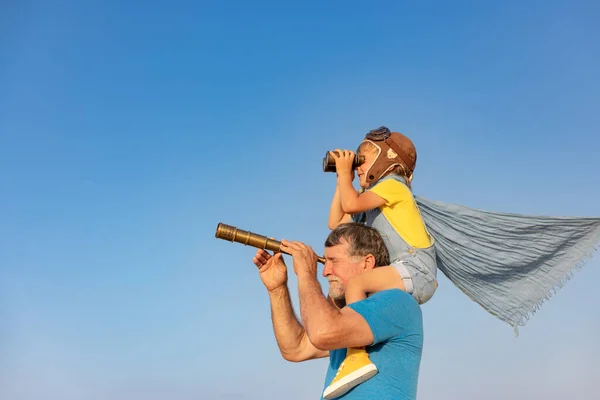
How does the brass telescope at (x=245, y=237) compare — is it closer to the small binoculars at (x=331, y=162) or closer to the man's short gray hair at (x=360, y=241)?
the man's short gray hair at (x=360, y=241)

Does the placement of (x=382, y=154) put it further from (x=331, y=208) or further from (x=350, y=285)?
(x=350, y=285)

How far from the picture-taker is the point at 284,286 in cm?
477

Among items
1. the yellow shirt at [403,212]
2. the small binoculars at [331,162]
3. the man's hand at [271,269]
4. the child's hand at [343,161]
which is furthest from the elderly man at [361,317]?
the small binoculars at [331,162]

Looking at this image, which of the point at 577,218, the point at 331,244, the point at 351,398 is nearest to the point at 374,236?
the point at 331,244

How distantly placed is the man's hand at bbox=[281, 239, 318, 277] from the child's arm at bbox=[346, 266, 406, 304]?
248 millimetres

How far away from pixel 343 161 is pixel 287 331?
48.5 inches

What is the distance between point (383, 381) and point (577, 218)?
6.62 feet

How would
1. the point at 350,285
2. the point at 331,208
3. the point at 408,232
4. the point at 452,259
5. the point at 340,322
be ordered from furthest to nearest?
the point at 331,208
the point at 452,259
the point at 408,232
the point at 350,285
the point at 340,322

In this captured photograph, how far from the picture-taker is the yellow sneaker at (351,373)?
12.0 ft

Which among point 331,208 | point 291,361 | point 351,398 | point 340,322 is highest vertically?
point 331,208

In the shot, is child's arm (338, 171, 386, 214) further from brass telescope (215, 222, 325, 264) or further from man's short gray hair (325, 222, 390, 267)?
brass telescope (215, 222, 325, 264)

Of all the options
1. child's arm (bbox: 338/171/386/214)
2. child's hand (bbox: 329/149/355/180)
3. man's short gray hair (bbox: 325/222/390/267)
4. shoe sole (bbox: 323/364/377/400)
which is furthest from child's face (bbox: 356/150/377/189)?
shoe sole (bbox: 323/364/377/400)

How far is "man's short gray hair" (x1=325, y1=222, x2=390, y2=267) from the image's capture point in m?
4.21

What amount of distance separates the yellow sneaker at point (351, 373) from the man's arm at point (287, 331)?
94 centimetres
